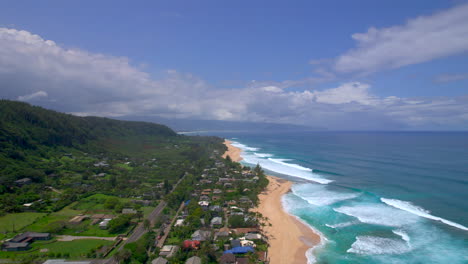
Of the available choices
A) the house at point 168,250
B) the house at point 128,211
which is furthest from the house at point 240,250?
the house at point 128,211

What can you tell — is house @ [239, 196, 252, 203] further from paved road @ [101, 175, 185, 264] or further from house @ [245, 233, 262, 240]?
paved road @ [101, 175, 185, 264]

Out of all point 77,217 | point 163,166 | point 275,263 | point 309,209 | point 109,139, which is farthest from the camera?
point 109,139

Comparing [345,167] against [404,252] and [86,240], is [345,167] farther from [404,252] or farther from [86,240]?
[86,240]

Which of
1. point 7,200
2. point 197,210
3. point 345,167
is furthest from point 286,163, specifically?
point 7,200

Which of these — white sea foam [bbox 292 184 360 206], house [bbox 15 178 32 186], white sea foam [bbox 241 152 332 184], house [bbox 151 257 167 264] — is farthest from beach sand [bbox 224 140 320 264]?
house [bbox 15 178 32 186]

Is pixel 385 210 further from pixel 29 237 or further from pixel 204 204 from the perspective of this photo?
pixel 29 237

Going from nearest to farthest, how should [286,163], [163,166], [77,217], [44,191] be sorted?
[77,217] < [44,191] < [163,166] < [286,163]

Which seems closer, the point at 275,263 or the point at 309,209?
the point at 275,263
